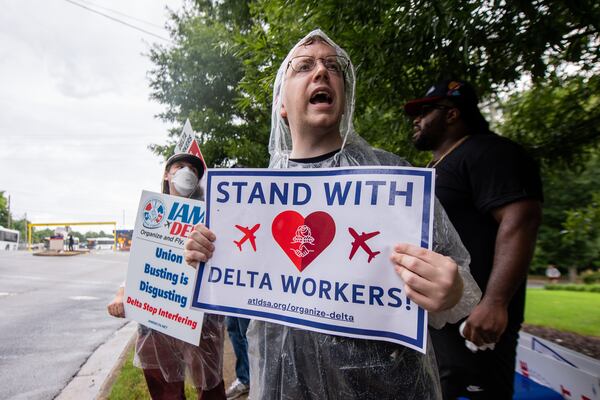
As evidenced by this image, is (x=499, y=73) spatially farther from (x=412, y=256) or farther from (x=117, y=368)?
(x=117, y=368)

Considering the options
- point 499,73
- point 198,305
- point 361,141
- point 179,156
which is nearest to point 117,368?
point 179,156

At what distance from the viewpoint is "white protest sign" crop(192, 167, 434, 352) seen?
1.07 m

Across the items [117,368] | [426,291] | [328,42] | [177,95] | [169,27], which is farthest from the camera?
[169,27]

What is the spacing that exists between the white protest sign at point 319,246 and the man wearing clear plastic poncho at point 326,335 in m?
0.06

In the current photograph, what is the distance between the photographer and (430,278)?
38.7 inches

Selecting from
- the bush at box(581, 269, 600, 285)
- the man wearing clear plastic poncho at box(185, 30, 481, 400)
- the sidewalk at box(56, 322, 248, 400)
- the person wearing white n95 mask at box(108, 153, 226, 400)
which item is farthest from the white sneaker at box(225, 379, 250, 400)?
the bush at box(581, 269, 600, 285)

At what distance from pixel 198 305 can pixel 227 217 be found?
0.30 meters

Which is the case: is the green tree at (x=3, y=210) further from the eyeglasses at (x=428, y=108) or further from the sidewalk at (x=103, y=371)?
the eyeglasses at (x=428, y=108)

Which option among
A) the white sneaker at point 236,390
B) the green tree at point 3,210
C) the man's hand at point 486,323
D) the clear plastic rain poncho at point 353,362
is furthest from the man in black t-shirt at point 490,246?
the green tree at point 3,210

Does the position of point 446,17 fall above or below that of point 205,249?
above

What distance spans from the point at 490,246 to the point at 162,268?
158 cm

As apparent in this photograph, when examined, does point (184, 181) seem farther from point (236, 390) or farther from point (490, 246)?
point (236, 390)

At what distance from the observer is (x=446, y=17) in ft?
7.58

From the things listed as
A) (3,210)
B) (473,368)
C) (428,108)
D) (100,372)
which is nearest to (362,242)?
(473,368)
